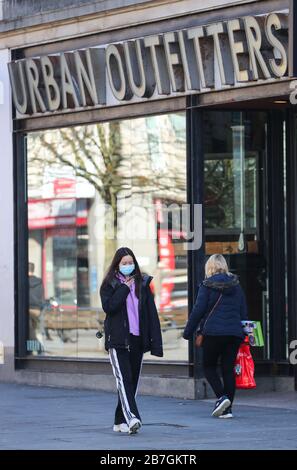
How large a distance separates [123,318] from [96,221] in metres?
5.29

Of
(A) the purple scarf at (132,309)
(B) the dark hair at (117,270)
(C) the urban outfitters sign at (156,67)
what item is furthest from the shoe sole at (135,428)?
(C) the urban outfitters sign at (156,67)

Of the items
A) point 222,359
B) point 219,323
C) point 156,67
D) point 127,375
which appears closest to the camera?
point 127,375

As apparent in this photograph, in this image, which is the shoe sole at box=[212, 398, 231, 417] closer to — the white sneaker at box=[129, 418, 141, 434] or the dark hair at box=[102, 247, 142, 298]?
the white sneaker at box=[129, 418, 141, 434]

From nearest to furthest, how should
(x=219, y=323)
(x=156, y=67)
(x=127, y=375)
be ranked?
1. (x=127, y=375)
2. (x=219, y=323)
3. (x=156, y=67)

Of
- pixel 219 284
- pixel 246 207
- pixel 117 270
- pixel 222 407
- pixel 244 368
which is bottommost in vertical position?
pixel 222 407

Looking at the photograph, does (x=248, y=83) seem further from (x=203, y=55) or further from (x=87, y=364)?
(x=87, y=364)

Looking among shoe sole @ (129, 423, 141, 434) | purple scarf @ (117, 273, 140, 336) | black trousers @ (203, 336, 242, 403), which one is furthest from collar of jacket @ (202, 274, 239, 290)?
shoe sole @ (129, 423, 141, 434)

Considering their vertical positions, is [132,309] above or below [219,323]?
above

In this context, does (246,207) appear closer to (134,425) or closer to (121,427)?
(121,427)

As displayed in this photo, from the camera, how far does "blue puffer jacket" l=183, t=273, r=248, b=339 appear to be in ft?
46.6

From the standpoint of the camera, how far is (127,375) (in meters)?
12.6

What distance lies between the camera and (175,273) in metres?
16.9

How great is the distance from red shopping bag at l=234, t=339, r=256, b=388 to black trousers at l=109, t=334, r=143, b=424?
2115 mm

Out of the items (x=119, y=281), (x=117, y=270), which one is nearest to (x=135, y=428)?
(x=119, y=281)
